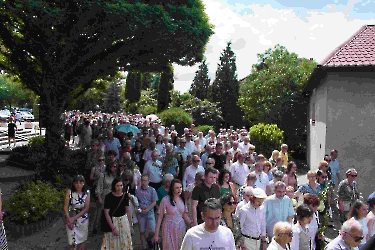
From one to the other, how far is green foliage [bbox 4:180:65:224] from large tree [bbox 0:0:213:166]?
3227 millimetres

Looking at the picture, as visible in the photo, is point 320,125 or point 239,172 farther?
point 320,125

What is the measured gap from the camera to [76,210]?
21.0ft

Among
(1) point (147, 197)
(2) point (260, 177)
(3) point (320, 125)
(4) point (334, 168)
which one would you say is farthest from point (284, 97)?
(1) point (147, 197)

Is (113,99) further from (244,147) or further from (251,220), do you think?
(251,220)

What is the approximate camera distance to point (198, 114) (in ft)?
96.2

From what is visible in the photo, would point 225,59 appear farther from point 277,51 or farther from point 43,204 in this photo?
point 43,204

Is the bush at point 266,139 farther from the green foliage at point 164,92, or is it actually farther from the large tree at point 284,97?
the green foliage at point 164,92

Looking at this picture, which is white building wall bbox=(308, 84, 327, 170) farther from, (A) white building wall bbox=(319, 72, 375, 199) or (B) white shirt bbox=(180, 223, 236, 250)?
(B) white shirt bbox=(180, 223, 236, 250)

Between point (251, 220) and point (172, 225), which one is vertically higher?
point (251, 220)

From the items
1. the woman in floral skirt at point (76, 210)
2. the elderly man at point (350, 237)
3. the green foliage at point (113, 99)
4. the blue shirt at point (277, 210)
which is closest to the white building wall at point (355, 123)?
the blue shirt at point (277, 210)

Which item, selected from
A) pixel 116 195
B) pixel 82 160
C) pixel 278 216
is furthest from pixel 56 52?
pixel 278 216

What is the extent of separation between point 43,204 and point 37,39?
6139mm

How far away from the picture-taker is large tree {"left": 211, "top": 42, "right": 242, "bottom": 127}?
1657 inches

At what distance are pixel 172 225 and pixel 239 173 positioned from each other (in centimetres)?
306
